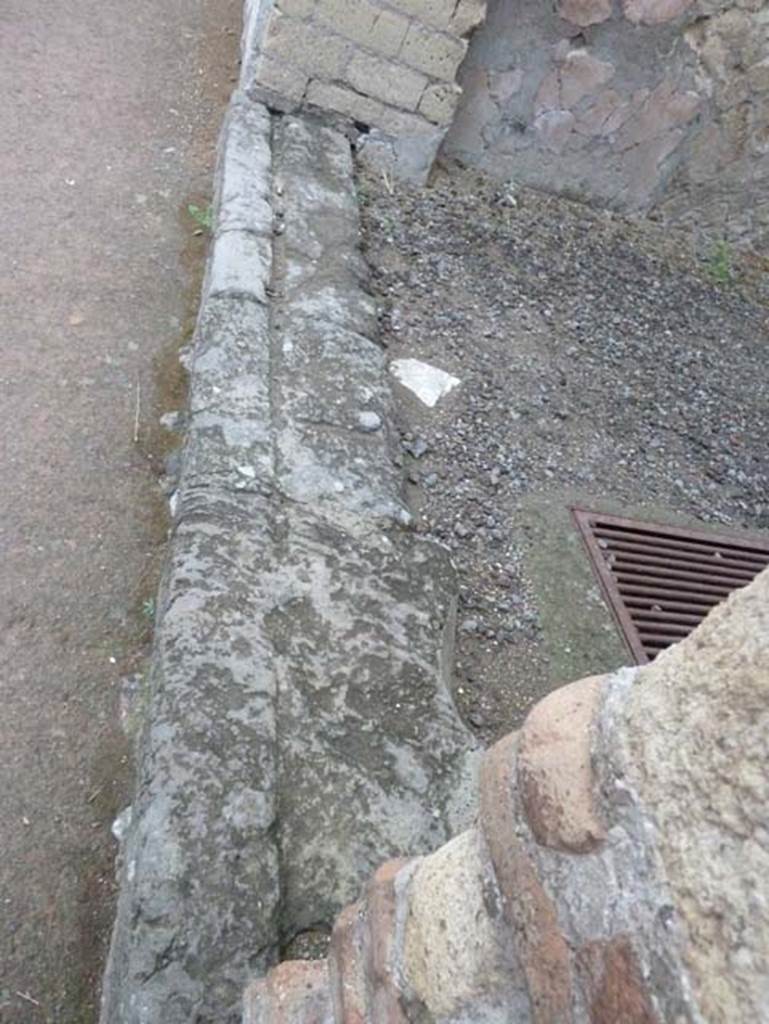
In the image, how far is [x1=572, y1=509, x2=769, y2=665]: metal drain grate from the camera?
9.02ft

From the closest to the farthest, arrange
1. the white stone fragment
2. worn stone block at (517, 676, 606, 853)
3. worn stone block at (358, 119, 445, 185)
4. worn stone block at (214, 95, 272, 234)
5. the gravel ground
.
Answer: worn stone block at (517, 676, 606, 853) → the gravel ground → the white stone fragment → worn stone block at (214, 95, 272, 234) → worn stone block at (358, 119, 445, 185)

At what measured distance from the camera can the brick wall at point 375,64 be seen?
12.2 ft

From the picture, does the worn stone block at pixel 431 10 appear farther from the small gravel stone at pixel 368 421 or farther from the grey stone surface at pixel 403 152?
the small gravel stone at pixel 368 421

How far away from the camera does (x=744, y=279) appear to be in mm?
4422

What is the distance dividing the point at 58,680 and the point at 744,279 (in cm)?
366

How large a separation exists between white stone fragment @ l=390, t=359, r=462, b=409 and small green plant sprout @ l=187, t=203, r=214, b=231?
3.85 feet

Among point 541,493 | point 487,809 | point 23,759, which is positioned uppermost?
point 487,809

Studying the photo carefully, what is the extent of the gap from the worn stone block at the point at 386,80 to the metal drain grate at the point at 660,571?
6.84ft

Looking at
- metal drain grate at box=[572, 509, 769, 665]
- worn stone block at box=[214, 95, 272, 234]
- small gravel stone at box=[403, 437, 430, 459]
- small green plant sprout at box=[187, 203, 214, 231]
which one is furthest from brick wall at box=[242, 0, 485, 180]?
metal drain grate at box=[572, 509, 769, 665]

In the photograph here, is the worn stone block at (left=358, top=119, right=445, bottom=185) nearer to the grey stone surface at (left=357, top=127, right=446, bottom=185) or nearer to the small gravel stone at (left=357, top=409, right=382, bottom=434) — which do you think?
the grey stone surface at (left=357, top=127, right=446, bottom=185)

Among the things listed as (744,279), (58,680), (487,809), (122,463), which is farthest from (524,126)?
(487,809)

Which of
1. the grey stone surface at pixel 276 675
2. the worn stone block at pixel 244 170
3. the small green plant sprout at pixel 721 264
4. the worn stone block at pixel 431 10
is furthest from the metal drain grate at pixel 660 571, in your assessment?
the worn stone block at pixel 431 10

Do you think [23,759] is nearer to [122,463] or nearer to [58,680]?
[58,680]

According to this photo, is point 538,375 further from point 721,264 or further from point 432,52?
point 721,264
